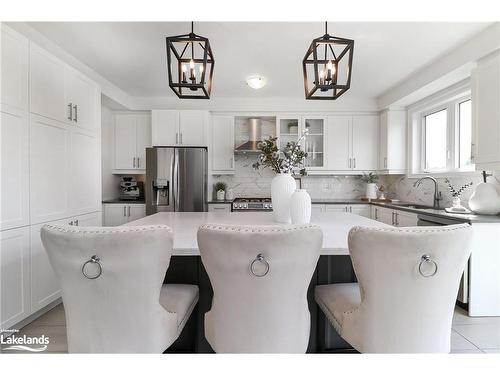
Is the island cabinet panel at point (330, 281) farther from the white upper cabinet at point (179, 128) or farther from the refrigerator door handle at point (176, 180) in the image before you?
the white upper cabinet at point (179, 128)

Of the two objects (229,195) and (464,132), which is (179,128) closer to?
(229,195)

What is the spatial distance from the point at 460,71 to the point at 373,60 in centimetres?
82

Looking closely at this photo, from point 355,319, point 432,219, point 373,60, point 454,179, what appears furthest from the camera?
point 454,179

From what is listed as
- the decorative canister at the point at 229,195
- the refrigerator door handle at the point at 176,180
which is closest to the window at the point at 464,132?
the decorative canister at the point at 229,195

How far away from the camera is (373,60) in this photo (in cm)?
305

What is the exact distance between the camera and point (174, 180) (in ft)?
13.3

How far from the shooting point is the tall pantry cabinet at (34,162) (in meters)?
2.12

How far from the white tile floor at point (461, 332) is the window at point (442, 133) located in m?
1.57

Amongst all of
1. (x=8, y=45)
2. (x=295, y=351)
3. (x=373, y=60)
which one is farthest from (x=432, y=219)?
(x=8, y=45)

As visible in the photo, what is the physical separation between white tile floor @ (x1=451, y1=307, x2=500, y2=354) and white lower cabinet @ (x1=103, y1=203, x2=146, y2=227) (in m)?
3.80

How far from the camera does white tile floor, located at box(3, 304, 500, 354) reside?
6.60 ft

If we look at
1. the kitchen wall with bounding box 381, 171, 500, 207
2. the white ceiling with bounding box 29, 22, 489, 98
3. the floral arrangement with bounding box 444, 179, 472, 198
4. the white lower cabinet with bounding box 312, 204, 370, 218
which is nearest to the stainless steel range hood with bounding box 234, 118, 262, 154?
the white ceiling with bounding box 29, 22, 489, 98

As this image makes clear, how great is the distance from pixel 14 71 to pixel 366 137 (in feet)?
14.1
